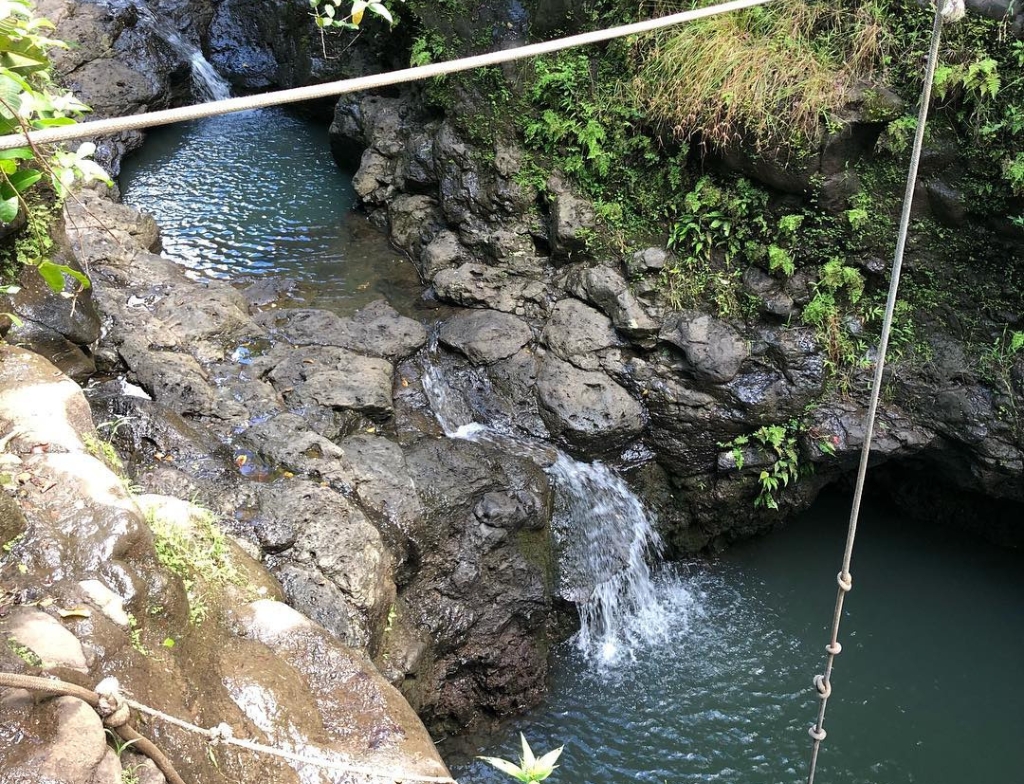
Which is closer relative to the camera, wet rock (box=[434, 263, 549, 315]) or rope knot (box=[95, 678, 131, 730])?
rope knot (box=[95, 678, 131, 730])

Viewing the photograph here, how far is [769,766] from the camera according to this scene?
19.0ft

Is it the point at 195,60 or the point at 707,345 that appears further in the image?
the point at 195,60

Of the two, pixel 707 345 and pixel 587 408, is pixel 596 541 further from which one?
pixel 707 345

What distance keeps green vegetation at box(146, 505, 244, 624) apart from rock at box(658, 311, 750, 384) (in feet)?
14.6

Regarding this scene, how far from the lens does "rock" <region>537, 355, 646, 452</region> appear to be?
23.1 ft

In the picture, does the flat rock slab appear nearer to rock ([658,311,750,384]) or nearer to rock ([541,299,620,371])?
rock ([541,299,620,371])

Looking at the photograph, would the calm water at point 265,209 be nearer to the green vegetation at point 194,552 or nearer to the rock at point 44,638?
the green vegetation at point 194,552

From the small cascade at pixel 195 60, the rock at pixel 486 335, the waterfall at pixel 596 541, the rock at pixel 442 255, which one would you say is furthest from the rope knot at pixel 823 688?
the small cascade at pixel 195 60

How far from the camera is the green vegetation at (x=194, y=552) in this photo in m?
3.67

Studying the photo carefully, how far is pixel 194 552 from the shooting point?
4016 millimetres

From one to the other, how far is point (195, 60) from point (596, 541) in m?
10.6

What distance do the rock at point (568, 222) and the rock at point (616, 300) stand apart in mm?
358

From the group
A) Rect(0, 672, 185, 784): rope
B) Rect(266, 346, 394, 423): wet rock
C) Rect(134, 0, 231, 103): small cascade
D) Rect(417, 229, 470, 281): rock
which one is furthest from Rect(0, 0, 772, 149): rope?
Rect(134, 0, 231, 103): small cascade

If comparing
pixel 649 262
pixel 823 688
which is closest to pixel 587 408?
pixel 649 262
